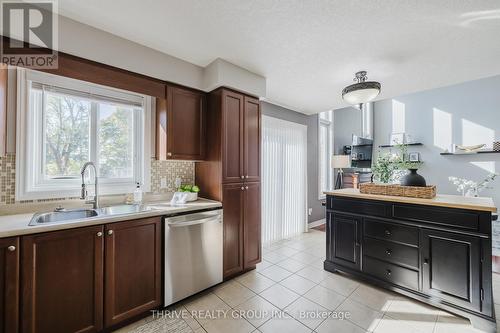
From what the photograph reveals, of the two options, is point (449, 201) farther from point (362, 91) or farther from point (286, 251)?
point (286, 251)

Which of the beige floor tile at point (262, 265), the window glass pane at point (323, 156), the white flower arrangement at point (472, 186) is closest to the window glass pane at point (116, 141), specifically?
the beige floor tile at point (262, 265)

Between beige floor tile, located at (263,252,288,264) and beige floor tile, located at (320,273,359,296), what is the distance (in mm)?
716

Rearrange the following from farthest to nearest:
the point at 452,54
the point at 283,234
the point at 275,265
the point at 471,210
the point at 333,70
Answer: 1. the point at 283,234
2. the point at 275,265
3. the point at 333,70
4. the point at 452,54
5. the point at 471,210

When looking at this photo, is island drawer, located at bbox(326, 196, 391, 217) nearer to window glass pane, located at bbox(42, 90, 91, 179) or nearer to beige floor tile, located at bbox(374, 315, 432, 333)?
beige floor tile, located at bbox(374, 315, 432, 333)

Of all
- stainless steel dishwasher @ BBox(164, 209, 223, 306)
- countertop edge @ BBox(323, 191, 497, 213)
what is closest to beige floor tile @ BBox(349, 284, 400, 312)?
countertop edge @ BBox(323, 191, 497, 213)

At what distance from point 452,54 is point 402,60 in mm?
429

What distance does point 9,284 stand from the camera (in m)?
1.24

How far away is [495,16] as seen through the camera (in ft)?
5.20

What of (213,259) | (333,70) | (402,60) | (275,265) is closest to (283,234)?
(275,265)

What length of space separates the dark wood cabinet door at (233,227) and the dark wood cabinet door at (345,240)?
1144 millimetres

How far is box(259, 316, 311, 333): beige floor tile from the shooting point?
1.68 m

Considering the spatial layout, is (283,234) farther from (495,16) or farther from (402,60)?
(495,16)

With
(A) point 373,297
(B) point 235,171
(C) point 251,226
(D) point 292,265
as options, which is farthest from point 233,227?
(A) point 373,297

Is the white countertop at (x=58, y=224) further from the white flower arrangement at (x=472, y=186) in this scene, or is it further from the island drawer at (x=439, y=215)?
the white flower arrangement at (x=472, y=186)
